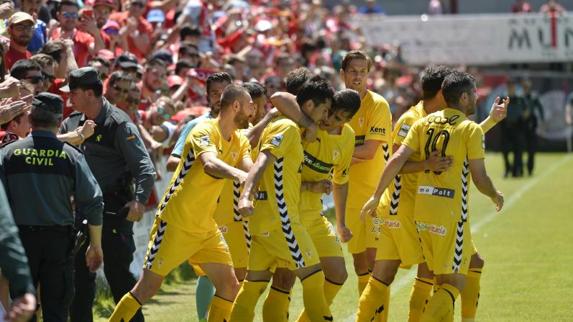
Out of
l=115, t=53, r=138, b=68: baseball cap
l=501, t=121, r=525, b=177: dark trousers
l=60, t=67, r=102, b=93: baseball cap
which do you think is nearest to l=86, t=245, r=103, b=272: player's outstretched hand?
l=60, t=67, r=102, b=93: baseball cap

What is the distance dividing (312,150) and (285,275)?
976mm

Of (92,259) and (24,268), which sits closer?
(24,268)

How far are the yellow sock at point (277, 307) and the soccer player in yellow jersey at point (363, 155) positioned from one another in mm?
1523

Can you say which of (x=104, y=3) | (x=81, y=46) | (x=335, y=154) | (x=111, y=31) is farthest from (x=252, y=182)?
(x=104, y=3)

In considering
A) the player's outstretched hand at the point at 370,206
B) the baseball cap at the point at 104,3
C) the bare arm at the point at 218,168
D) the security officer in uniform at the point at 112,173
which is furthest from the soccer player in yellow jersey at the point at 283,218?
the baseball cap at the point at 104,3

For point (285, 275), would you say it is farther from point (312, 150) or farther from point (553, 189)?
point (553, 189)

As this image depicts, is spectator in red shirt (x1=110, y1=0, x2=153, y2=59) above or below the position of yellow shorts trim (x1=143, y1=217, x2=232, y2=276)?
above

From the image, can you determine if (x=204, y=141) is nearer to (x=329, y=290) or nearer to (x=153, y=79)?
(x=329, y=290)

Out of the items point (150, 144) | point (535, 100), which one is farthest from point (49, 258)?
point (535, 100)

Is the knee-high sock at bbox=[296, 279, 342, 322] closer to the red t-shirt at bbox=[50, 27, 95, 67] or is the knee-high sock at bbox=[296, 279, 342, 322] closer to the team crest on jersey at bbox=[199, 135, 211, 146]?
the team crest on jersey at bbox=[199, 135, 211, 146]

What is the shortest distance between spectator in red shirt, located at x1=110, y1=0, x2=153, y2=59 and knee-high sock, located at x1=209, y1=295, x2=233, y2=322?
7674 millimetres

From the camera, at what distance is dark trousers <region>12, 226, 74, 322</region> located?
850cm

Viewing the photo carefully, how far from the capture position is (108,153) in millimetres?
10188

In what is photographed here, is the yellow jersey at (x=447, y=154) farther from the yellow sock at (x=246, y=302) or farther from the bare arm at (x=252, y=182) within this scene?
the yellow sock at (x=246, y=302)
